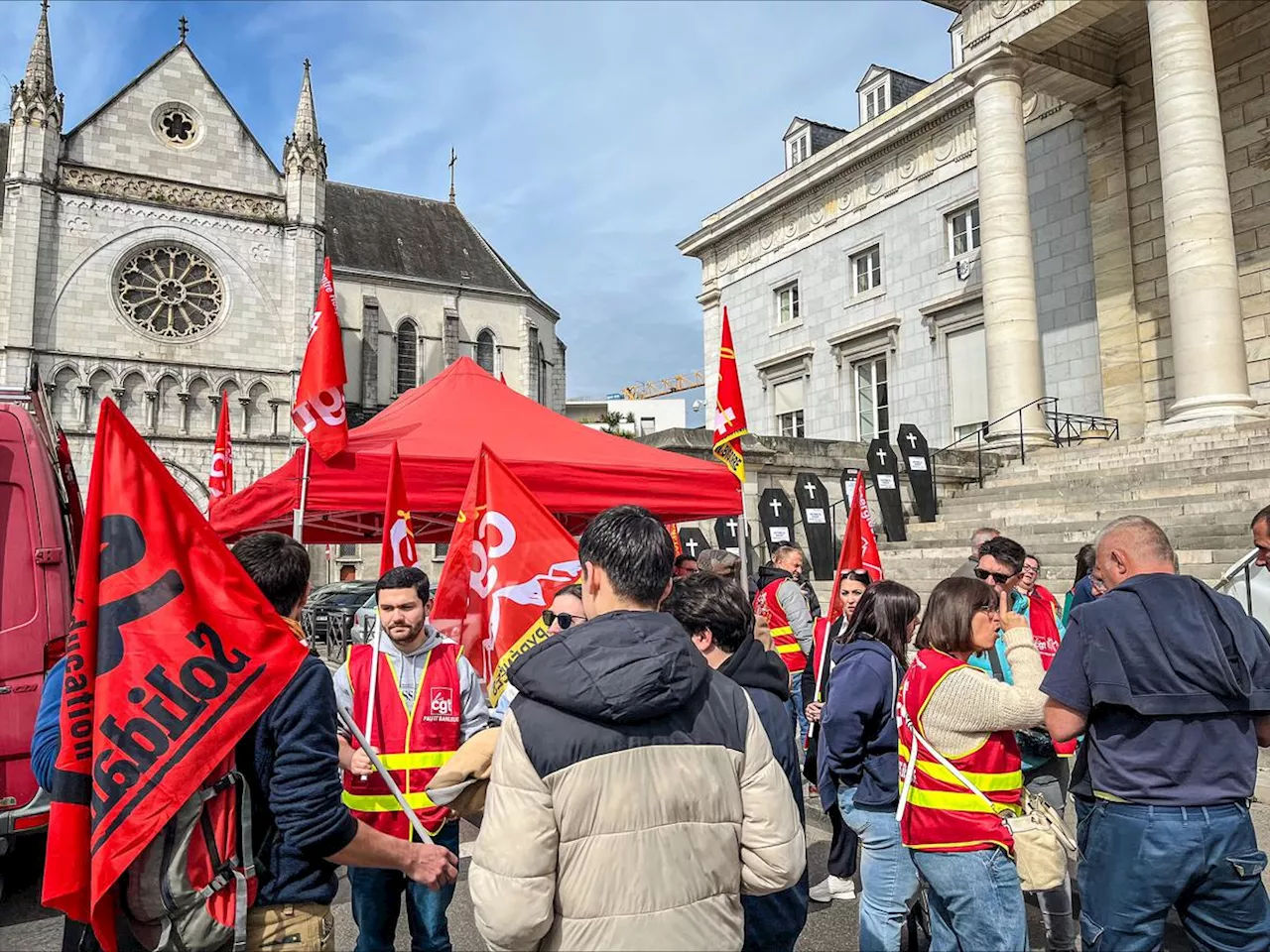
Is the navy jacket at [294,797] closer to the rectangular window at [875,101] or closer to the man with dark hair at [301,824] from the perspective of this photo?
the man with dark hair at [301,824]

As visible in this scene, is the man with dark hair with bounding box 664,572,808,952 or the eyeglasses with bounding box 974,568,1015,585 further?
the eyeglasses with bounding box 974,568,1015,585

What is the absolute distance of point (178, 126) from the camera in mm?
35781

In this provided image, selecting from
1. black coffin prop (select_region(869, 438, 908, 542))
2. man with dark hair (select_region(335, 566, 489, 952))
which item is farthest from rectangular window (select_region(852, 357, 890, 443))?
man with dark hair (select_region(335, 566, 489, 952))

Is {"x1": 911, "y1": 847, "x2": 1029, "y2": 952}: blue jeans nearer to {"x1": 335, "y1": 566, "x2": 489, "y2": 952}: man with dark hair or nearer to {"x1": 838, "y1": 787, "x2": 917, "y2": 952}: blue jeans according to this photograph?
{"x1": 838, "y1": 787, "x2": 917, "y2": 952}: blue jeans

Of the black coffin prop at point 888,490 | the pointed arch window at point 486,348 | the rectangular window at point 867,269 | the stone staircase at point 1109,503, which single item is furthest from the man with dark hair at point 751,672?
the pointed arch window at point 486,348

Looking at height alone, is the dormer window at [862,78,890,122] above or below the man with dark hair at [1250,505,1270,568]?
above

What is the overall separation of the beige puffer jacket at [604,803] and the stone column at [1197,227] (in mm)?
13883

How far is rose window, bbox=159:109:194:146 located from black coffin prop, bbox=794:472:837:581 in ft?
110

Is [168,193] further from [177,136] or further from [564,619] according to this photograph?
[564,619]

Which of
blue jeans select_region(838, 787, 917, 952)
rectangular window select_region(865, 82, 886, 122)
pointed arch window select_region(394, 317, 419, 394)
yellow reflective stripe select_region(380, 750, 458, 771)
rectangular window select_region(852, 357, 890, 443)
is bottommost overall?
blue jeans select_region(838, 787, 917, 952)

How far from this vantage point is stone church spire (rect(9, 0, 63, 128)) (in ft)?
105

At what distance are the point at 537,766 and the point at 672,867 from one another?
0.37 m

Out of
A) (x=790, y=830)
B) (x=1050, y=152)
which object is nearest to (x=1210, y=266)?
(x=1050, y=152)

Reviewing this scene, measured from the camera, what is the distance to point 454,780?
2.44 metres
